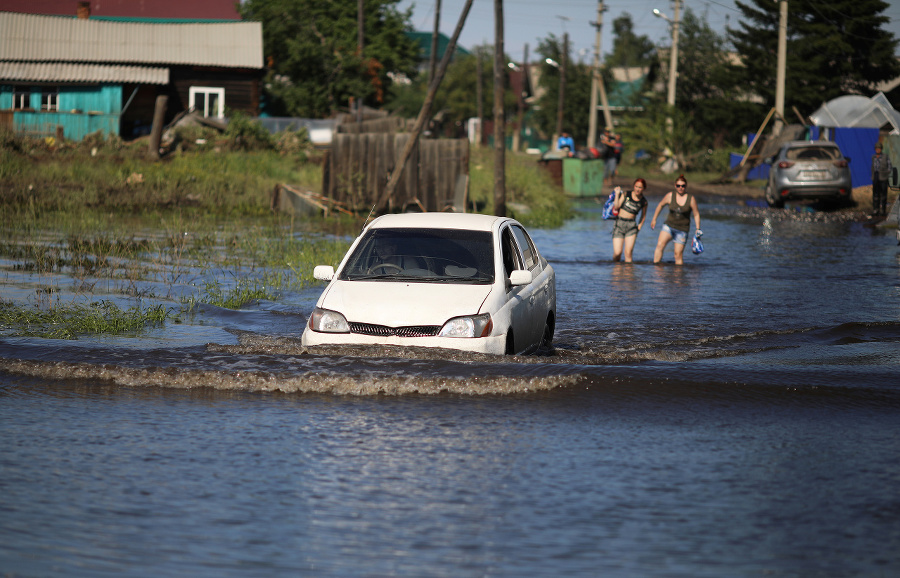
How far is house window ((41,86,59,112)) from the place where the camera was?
1727 inches

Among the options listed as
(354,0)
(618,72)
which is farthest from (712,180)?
(618,72)

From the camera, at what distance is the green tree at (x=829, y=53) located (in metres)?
53.5

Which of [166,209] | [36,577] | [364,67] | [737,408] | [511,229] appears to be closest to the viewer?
[36,577]

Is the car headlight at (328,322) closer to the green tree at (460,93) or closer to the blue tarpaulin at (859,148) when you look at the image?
the blue tarpaulin at (859,148)

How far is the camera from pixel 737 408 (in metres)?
8.08

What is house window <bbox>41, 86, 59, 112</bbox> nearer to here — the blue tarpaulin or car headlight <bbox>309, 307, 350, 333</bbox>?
the blue tarpaulin

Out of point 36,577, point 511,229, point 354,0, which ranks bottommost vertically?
point 36,577

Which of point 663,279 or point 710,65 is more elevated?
point 710,65

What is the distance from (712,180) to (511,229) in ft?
134

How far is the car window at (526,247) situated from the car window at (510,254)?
0.89 feet

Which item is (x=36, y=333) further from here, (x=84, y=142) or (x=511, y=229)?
(x=84, y=142)

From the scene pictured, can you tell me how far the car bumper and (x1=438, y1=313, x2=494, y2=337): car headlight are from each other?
31 millimetres

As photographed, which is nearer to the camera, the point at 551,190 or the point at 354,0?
the point at 551,190

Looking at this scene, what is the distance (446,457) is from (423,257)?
3.47m
